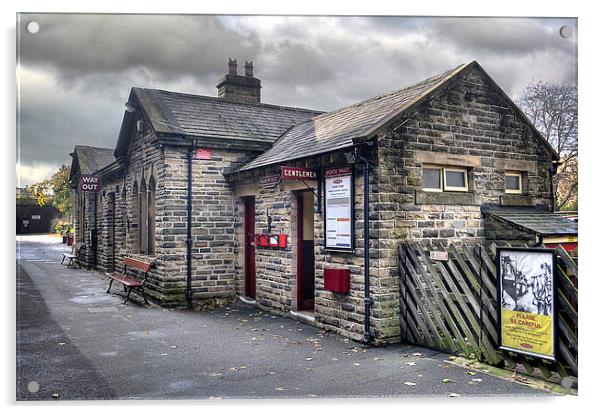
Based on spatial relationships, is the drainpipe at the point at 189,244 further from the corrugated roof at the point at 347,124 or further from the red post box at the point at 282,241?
the red post box at the point at 282,241

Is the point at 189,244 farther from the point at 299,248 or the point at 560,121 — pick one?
the point at 560,121

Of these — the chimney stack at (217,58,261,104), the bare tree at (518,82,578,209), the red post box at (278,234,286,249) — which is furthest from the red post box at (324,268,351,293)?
the chimney stack at (217,58,261,104)

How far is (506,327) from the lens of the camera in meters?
6.16

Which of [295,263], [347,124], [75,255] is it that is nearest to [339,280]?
[295,263]

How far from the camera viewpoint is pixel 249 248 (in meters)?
11.7

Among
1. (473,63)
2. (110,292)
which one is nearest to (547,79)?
(473,63)

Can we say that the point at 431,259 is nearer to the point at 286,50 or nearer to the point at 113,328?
Answer: the point at 286,50

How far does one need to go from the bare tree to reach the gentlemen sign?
3328 millimetres

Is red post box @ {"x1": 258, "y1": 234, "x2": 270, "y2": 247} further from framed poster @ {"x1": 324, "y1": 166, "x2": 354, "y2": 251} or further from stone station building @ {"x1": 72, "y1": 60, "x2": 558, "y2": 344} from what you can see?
framed poster @ {"x1": 324, "y1": 166, "x2": 354, "y2": 251}

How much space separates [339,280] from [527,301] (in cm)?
286

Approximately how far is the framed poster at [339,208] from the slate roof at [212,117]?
4.07m

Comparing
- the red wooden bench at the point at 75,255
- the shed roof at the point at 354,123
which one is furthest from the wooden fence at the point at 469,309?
the red wooden bench at the point at 75,255

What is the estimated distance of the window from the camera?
819 cm

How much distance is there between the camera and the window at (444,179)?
26.9 ft
